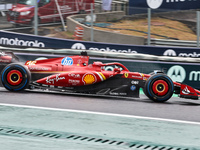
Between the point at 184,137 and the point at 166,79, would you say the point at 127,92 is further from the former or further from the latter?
the point at 184,137

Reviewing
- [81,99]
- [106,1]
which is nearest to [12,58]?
[81,99]

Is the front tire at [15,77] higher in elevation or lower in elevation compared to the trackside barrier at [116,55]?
lower

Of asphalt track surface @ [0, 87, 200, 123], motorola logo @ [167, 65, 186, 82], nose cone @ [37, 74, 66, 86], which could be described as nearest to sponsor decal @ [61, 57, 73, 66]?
nose cone @ [37, 74, 66, 86]

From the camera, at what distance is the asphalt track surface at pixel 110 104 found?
7445mm

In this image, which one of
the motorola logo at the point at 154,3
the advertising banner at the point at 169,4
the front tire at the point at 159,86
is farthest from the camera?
the motorola logo at the point at 154,3

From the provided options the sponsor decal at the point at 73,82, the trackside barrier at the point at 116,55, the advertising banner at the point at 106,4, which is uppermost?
the advertising banner at the point at 106,4

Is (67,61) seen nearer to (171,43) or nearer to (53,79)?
(53,79)

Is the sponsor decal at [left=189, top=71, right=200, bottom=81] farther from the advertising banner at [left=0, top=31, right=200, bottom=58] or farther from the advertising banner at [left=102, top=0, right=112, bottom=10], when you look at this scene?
the advertising banner at [left=102, top=0, right=112, bottom=10]

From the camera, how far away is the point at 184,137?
223 inches

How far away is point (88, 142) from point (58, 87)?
3.65m

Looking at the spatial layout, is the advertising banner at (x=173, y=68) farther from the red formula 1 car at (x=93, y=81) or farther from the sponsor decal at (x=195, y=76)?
the red formula 1 car at (x=93, y=81)

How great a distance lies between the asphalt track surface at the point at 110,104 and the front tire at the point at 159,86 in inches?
8.6

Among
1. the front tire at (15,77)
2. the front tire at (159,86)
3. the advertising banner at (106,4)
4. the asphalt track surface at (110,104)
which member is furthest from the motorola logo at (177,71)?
the advertising banner at (106,4)

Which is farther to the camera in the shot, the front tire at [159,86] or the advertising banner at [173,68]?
the advertising banner at [173,68]
